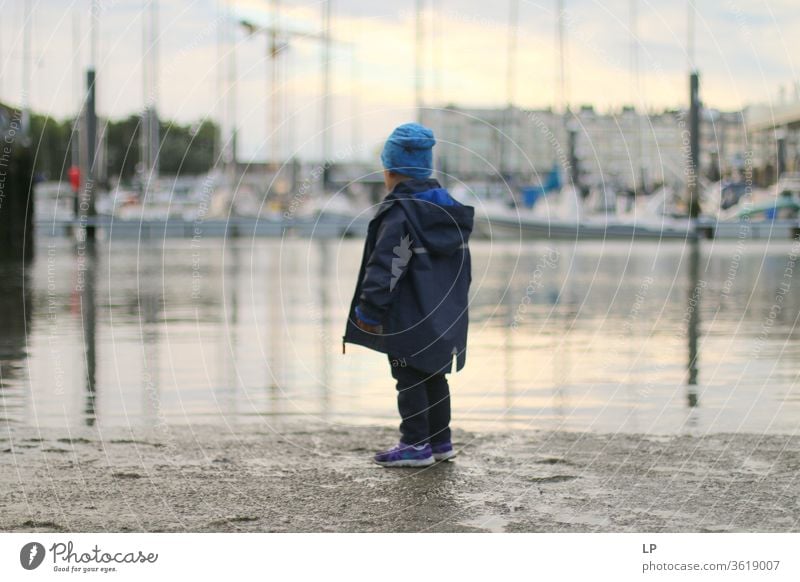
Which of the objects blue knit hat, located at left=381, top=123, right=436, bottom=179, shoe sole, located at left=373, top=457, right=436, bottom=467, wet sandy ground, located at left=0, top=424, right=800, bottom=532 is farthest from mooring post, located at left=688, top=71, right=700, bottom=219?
shoe sole, located at left=373, top=457, right=436, bottom=467

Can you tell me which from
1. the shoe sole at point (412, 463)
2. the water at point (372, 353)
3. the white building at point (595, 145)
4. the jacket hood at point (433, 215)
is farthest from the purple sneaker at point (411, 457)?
the white building at point (595, 145)

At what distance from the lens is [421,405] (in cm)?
605

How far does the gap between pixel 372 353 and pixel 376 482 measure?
4870 millimetres

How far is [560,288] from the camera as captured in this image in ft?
56.0

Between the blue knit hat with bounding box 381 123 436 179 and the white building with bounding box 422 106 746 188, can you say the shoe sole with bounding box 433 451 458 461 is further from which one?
the white building with bounding box 422 106 746 188

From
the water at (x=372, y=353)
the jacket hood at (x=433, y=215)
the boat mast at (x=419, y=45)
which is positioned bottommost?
the water at (x=372, y=353)

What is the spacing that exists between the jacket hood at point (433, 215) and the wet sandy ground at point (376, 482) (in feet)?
3.22

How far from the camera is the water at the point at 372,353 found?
7477 mm

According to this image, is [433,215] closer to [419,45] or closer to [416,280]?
[416,280]

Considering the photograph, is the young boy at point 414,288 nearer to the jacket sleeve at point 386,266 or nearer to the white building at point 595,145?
the jacket sleeve at point 386,266

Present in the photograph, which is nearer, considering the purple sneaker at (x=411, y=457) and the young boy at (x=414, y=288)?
the young boy at (x=414, y=288)
